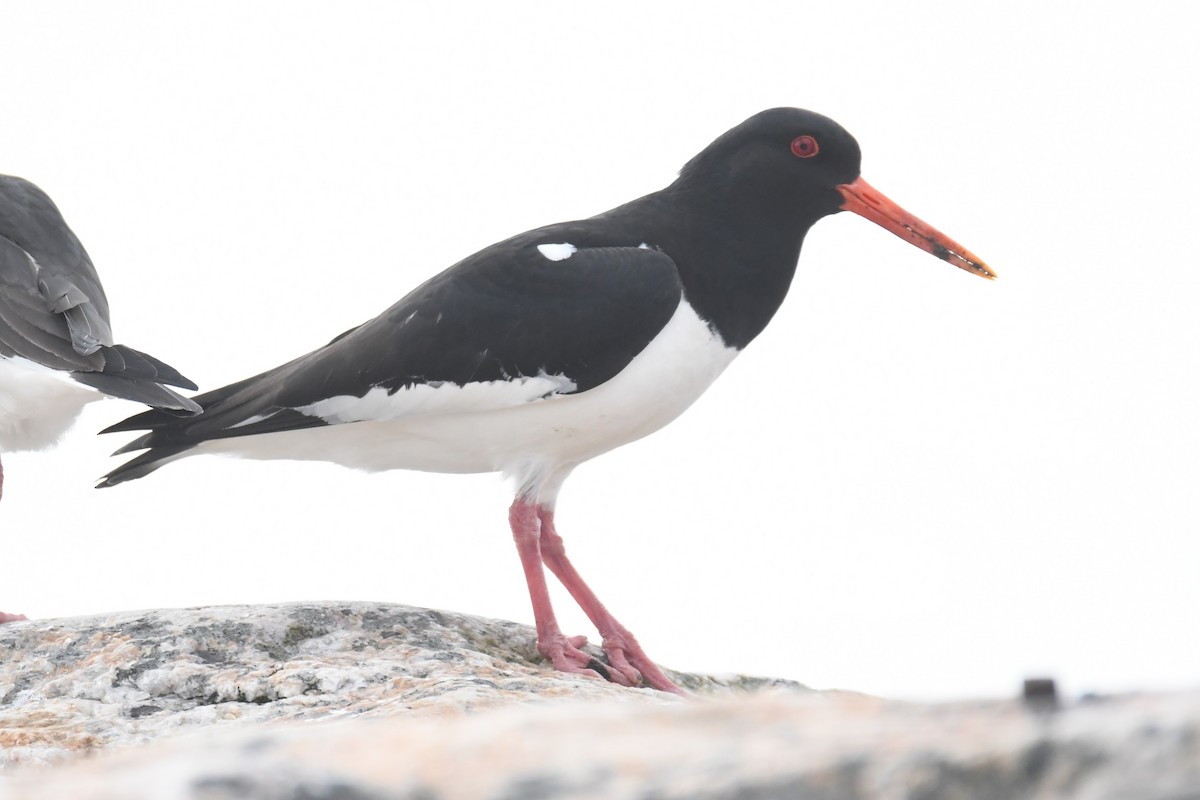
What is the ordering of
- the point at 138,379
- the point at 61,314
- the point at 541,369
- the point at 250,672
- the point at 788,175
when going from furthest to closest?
the point at 788,175 → the point at 61,314 → the point at 138,379 → the point at 541,369 → the point at 250,672

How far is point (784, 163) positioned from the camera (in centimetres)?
698

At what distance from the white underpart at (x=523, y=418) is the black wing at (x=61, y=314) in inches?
16.6

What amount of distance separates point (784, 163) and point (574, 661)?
2544 mm

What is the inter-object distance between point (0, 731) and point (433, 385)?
2311 mm

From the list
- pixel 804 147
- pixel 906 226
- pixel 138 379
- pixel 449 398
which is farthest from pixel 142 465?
pixel 906 226

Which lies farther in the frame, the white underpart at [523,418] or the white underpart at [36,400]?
the white underpart at [36,400]

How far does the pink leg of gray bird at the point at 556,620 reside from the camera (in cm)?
597

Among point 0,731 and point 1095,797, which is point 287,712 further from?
point 1095,797

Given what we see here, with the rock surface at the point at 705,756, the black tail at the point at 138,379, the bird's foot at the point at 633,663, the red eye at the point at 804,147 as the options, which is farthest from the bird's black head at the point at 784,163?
the rock surface at the point at 705,756

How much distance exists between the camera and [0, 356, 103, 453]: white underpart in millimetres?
6449

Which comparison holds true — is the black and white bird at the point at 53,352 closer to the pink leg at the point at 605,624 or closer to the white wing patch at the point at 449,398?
the white wing patch at the point at 449,398

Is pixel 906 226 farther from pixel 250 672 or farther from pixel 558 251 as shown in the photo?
pixel 250 672

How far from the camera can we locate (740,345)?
659cm

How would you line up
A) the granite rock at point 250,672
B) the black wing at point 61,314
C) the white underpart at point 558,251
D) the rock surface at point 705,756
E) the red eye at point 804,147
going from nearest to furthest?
the rock surface at point 705,756
the granite rock at point 250,672
the black wing at point 61,314
the white underpart at point 558,251
the red eye at point 804,147
